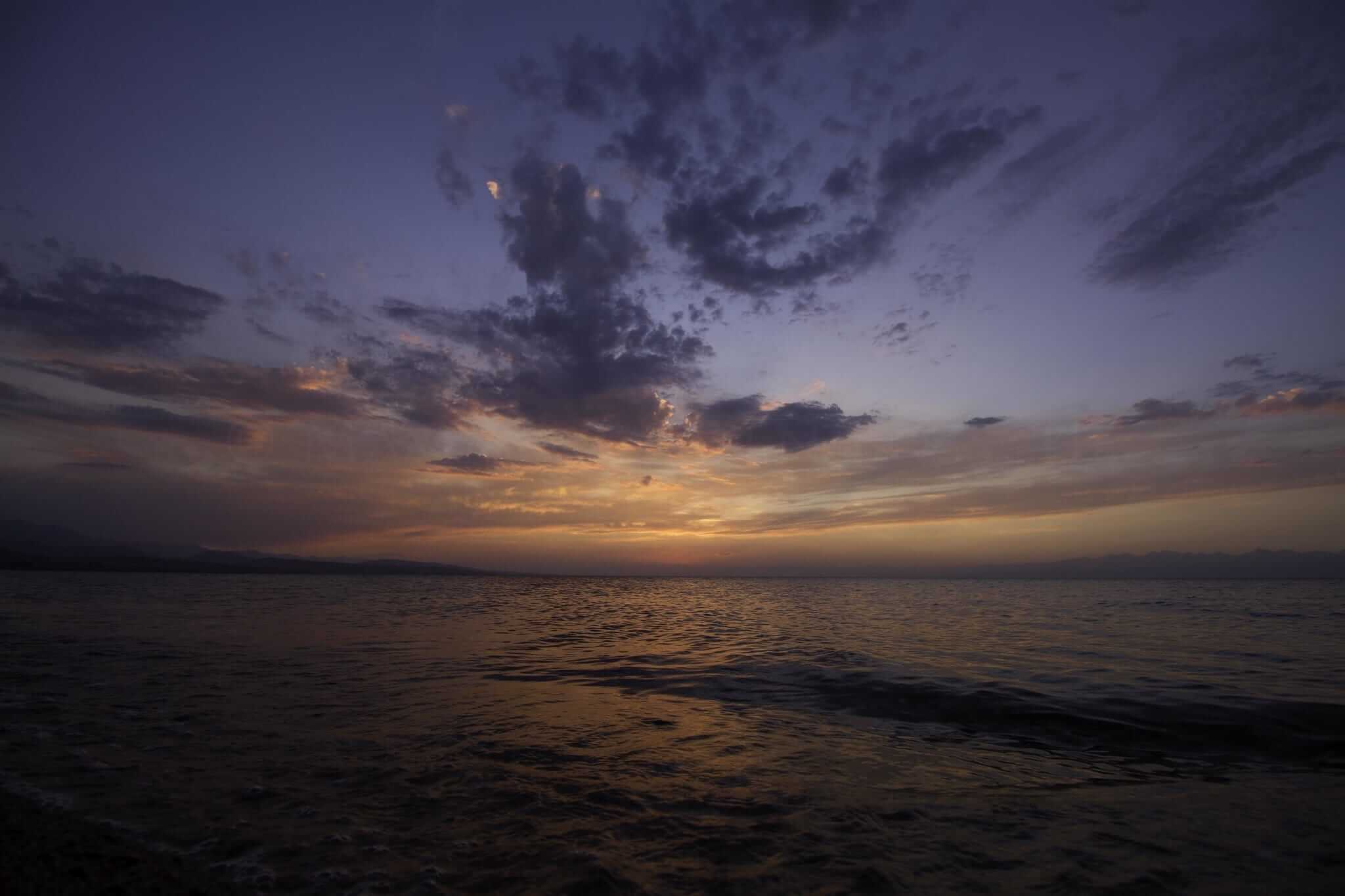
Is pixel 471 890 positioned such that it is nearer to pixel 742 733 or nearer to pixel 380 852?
pixel 380 852

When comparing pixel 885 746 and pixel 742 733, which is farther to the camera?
pixel 742 733

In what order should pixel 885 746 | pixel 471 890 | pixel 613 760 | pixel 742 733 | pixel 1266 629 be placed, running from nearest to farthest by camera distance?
pixel 471 890, pixel 613 760, pixel 885 746, pixel 742 733, pixel 1266 629

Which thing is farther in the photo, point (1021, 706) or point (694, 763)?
point (1021, 706)

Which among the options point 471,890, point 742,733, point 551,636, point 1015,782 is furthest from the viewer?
point 551,636

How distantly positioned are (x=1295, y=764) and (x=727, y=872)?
8812 mm

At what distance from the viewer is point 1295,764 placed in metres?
7.75

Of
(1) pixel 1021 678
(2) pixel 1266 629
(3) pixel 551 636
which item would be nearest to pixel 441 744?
(1) pixel 1021 678

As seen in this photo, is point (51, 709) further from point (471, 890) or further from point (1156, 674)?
point (1156, 674)

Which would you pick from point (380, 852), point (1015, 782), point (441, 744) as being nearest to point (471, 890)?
point (380, 852)

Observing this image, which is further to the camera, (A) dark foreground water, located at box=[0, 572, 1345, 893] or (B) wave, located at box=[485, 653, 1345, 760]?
(B) wave, located at box=[485, 653, 1345, 760]

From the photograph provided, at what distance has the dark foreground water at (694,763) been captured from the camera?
15.2ft

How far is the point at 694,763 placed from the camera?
739 centimetres

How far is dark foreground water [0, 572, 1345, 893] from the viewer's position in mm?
4621

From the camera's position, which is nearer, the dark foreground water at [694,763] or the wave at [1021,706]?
the dark foreground water at [694,763]
